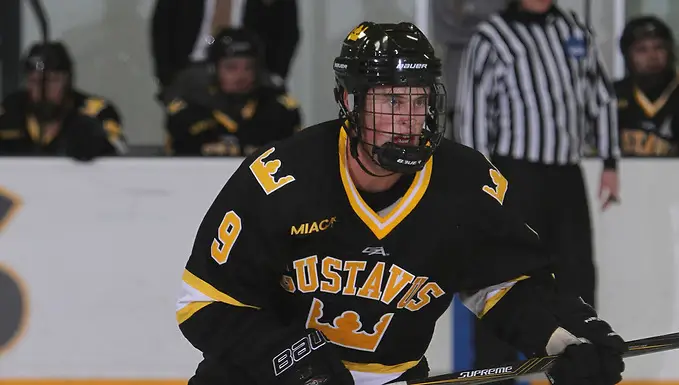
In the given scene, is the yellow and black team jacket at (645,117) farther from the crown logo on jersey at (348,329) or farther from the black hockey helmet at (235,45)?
the crown logo on jersey at (348,329)

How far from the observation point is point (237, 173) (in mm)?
1900

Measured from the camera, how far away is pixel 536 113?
332 centimetres

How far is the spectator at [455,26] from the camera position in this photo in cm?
331

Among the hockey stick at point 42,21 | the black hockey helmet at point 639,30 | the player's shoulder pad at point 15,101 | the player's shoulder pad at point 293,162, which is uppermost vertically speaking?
the hockey stick at point 42,21

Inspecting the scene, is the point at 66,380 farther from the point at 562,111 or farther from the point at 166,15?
the point at 562,111

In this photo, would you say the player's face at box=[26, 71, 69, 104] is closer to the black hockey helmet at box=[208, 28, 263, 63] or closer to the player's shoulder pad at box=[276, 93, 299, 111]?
the black hockey helmet at box=[208, 28, 263, 63]

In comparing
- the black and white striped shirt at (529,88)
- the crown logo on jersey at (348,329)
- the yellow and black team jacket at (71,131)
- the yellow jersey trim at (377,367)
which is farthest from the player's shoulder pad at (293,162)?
the black and white striped shirt at (529,88)

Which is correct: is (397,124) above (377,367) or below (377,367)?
above

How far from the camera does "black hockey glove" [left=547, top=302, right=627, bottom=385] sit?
1760 mm

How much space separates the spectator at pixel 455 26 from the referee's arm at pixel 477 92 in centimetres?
8

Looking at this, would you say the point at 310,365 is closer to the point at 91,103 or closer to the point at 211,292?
the point at 211,292

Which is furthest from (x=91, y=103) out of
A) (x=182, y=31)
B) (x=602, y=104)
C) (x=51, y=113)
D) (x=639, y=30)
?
(x=639, y=30)

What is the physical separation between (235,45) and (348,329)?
5.33 feet

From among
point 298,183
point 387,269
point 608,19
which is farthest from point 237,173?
A: point 608,19
